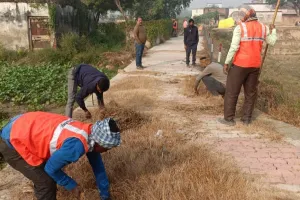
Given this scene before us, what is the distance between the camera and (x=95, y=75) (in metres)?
4.67

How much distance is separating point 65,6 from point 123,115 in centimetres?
1380

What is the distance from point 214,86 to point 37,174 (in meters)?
4.86

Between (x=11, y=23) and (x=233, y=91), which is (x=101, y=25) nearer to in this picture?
(x=11, y=23)

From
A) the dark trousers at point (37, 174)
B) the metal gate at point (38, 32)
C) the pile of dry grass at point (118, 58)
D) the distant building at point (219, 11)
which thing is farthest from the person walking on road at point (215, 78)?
the distant building at point (219, 11)

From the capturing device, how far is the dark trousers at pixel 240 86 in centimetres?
527

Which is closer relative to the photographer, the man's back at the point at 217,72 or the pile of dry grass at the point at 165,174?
the pile of dry grass at the point at 165,174

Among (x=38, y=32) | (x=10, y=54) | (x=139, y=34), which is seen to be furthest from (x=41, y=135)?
(x=38, y=32)

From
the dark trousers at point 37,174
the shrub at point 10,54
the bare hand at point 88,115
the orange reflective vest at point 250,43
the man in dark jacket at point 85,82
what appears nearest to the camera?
the dark trousers at point 37,174

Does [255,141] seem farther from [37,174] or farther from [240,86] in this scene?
[37,174]

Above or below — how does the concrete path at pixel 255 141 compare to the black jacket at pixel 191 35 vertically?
below

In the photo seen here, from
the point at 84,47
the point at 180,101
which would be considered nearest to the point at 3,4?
the point at 84,47

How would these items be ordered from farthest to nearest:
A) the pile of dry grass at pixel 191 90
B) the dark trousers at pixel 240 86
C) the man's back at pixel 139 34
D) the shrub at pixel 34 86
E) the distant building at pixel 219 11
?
the distant building at pixel 219 11, the man's back at pixel 139 34, the shrub at pixel 34 86, the pile of dry grass at pixel 191 90, the dark trousers at pixel 240 86

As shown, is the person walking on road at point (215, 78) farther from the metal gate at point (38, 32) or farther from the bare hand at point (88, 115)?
the metal gate at point (38, 32)

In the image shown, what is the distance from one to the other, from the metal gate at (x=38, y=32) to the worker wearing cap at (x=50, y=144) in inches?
540
